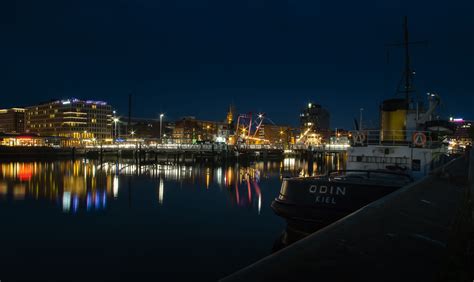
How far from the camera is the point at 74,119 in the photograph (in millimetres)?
183625

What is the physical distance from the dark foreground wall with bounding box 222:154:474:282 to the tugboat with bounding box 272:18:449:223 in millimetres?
4755

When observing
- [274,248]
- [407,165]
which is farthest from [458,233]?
[407,165]

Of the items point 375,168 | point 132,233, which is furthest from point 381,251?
point 375,168

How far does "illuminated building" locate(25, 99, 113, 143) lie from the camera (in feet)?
602

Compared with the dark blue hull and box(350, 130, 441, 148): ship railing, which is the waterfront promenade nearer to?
box(350, 130, 441, 148): ship railing

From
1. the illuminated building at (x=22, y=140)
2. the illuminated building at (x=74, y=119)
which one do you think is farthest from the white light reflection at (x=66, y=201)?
the illuminated building at (x=74, y=119)

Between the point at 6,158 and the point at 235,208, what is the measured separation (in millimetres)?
87694

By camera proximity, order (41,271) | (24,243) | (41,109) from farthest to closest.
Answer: (41,109), (24,243), (41,271)

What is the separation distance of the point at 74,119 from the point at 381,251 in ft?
649

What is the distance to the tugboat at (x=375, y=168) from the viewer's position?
42.4 feet

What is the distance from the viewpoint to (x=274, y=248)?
615 inches

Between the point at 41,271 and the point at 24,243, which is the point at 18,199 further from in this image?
the point at 41,271

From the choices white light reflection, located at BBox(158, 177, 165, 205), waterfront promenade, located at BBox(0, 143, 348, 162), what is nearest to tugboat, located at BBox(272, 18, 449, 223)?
white light reflection, located at BBox(158, 177, 165, 205)

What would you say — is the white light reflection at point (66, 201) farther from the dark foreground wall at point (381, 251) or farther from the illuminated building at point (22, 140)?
the illuminated building at point (22, 140)
